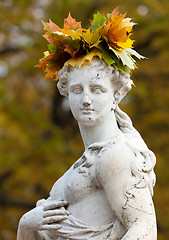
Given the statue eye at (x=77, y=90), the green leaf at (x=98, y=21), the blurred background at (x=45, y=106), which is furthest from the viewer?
the blurred background at (x=45, y=106)

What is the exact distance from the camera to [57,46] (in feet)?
12.6

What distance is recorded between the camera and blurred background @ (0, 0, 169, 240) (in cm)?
1043

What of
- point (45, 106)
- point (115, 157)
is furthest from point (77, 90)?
point (45, 106)

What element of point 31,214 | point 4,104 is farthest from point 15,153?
point 31,214

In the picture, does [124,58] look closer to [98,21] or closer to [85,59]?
[85,59]

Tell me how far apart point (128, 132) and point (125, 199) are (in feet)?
2.13

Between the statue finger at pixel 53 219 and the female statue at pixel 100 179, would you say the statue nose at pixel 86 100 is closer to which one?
the female statue at pixel 100 179

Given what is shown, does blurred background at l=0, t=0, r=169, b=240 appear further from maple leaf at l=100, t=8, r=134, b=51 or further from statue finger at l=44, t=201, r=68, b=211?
maple leaf at l=100, t=8, r=134, b=51

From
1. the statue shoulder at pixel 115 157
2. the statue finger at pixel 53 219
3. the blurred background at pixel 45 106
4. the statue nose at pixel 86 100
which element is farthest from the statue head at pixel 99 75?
the blurred background at pixel 45 106

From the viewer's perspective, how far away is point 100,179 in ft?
11.5

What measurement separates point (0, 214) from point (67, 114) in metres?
2.59

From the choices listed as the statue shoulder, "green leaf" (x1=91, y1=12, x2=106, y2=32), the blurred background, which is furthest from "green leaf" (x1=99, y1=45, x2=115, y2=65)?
the blurred background

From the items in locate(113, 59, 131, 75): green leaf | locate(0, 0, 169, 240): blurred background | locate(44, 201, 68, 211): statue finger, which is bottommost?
locate(44, 201, 68, 211): statue finger

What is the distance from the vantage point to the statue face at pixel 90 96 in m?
3.68
